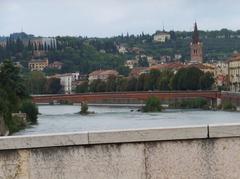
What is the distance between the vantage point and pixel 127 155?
3701 millimetres

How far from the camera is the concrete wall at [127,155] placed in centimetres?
368

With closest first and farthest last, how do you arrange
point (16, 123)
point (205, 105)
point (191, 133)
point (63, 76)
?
point (191, 133)
point (16, 123)
point (205, 105)
point (63, 76)

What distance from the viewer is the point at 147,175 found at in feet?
12.1

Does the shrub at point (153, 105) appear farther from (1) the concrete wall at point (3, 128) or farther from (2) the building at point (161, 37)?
(2) the building at point (161, 37)

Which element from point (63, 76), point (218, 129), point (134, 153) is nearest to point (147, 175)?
point (134, 153)

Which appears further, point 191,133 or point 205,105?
point 205,105

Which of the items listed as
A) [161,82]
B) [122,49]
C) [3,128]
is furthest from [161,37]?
[3,128]

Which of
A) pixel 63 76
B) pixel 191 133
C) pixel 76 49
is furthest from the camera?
pixel 76 49

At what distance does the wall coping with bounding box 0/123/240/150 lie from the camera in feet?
12.0

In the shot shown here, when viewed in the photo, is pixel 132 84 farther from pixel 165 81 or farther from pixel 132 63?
pixel 132 63

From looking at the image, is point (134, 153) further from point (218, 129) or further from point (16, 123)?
point (16, 123)

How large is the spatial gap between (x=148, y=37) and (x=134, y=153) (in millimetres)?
146659

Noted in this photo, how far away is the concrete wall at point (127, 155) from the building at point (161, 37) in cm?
13902

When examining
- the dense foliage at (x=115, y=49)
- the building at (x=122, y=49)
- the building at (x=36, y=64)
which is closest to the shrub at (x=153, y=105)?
the dense foliage at (x=115, y=49)
